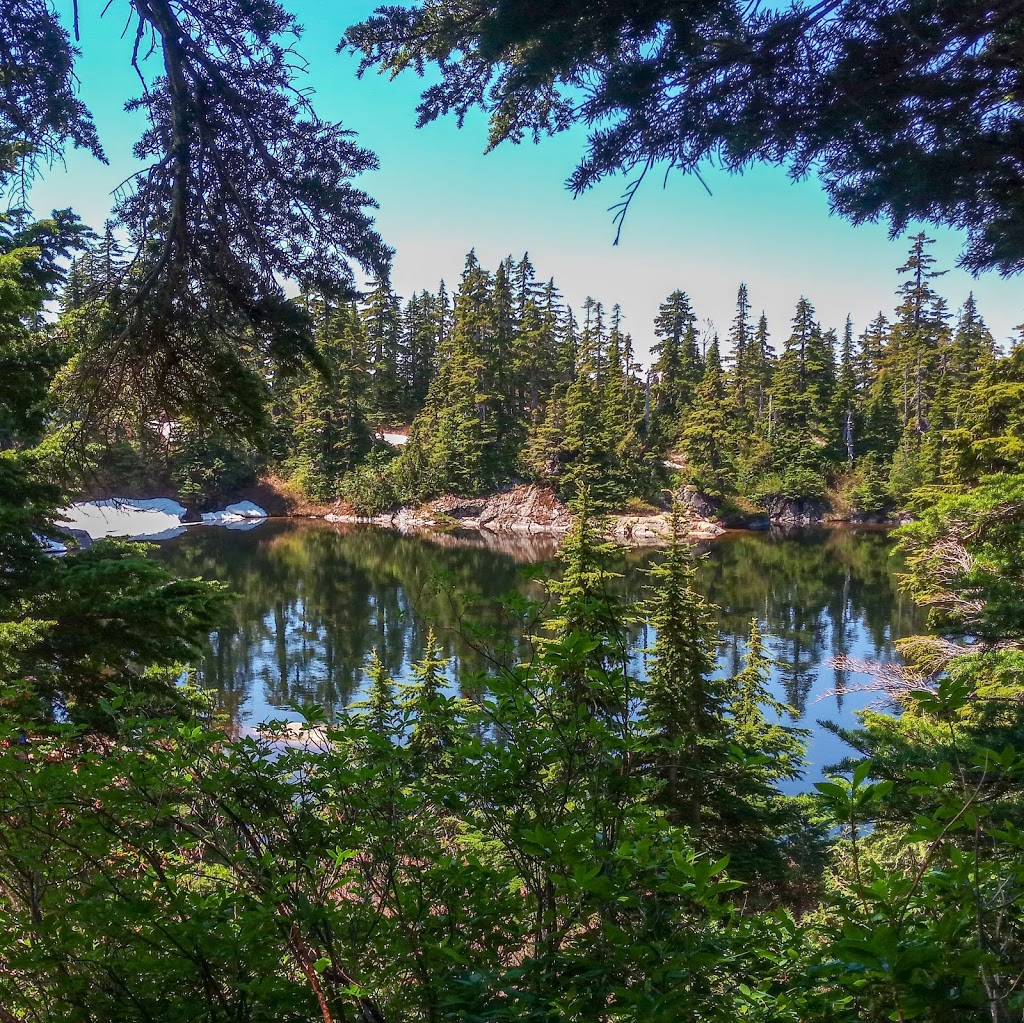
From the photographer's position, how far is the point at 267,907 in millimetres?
1994

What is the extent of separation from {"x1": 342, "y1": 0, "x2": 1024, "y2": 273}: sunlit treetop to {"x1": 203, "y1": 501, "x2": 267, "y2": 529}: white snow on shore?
4449cm

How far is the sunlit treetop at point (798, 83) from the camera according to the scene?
2.44m

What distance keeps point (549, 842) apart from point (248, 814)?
3.75 ft

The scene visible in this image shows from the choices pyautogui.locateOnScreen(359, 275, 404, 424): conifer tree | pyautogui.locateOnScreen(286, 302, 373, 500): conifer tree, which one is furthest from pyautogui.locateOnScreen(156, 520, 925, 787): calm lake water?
pyautogui.locateOnScreen(359, 275, 404, 424): conifer tree

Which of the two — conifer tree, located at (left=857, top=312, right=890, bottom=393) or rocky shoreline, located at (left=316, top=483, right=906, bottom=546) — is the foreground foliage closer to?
rocky shoreline, located at (left=316, top=483, right=906, bottom=546)

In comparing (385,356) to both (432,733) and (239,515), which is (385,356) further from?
(432,733)

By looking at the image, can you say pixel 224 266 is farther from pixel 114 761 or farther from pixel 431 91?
pixel 114 761

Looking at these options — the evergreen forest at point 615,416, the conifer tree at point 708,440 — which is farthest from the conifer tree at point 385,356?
the conifer tree at point 708,440

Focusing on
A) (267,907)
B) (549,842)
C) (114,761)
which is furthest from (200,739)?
(549,842)

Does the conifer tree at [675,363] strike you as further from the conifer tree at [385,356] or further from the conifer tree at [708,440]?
the conifer tree at [385,356]

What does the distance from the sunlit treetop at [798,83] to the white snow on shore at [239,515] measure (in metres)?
44.5

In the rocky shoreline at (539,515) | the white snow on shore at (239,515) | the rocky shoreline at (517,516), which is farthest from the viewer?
the white snow on shore at (239,515)

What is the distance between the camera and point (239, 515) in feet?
152

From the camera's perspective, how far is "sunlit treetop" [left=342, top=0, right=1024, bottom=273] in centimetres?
244
